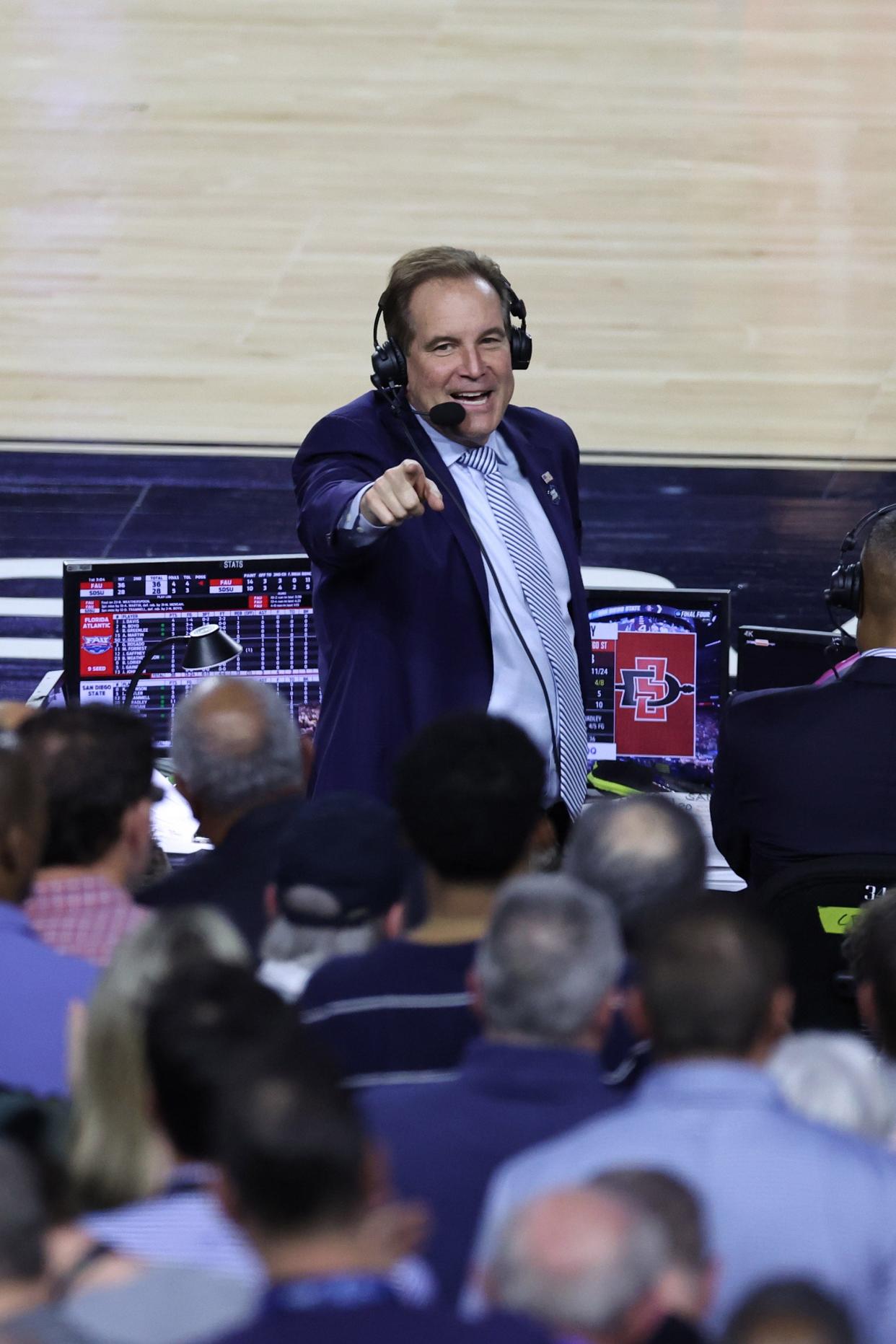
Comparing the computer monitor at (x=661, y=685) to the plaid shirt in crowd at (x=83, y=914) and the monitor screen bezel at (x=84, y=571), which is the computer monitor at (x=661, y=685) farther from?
the plaid shirt in crowd at (x=83, y=914)

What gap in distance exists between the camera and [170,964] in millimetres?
1848

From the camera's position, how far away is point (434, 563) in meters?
3.13

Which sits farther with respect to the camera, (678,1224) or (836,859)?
(836,859)

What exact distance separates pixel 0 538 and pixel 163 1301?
471 centimetres

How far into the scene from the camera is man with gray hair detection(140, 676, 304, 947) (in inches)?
97.8

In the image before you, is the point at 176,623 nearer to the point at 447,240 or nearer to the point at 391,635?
the point at 391,635

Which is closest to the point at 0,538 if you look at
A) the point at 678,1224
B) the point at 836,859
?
the point at 836,859

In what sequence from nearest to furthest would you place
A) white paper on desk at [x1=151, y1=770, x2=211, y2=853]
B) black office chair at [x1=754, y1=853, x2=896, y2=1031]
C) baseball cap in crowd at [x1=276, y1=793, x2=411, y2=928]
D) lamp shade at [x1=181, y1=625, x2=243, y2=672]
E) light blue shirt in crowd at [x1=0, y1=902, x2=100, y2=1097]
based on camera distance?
light blue shirt in crowd at [x1=0, y1=902, x2=100, y2=1097] < baseball cap in crowd at [x1=276, y1=793, x2=411, y2=928] < black office chair at [x1=754, y1=853, x2=896, y2=1031] < white paper on desk at [x1=151, y1=770, x2=211, y2=853] < lamp shade at [x1=181, y1=625, x2=243, y2=672]

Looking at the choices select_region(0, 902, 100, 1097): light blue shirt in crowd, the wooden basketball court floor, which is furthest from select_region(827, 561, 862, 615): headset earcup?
the wooden basketball court floor

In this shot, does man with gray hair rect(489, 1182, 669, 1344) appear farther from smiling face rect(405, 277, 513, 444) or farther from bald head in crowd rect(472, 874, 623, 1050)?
smiling face rect(405, 277, 513, 444)

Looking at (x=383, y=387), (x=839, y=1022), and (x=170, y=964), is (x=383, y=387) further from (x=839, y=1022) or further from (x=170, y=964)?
(x=170, y=964)

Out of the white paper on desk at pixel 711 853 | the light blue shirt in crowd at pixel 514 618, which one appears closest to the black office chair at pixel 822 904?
the light blue shirt in crowd at pixel 514 618

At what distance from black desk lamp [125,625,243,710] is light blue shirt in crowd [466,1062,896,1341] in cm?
222

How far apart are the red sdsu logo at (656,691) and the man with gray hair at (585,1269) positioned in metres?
2.56
